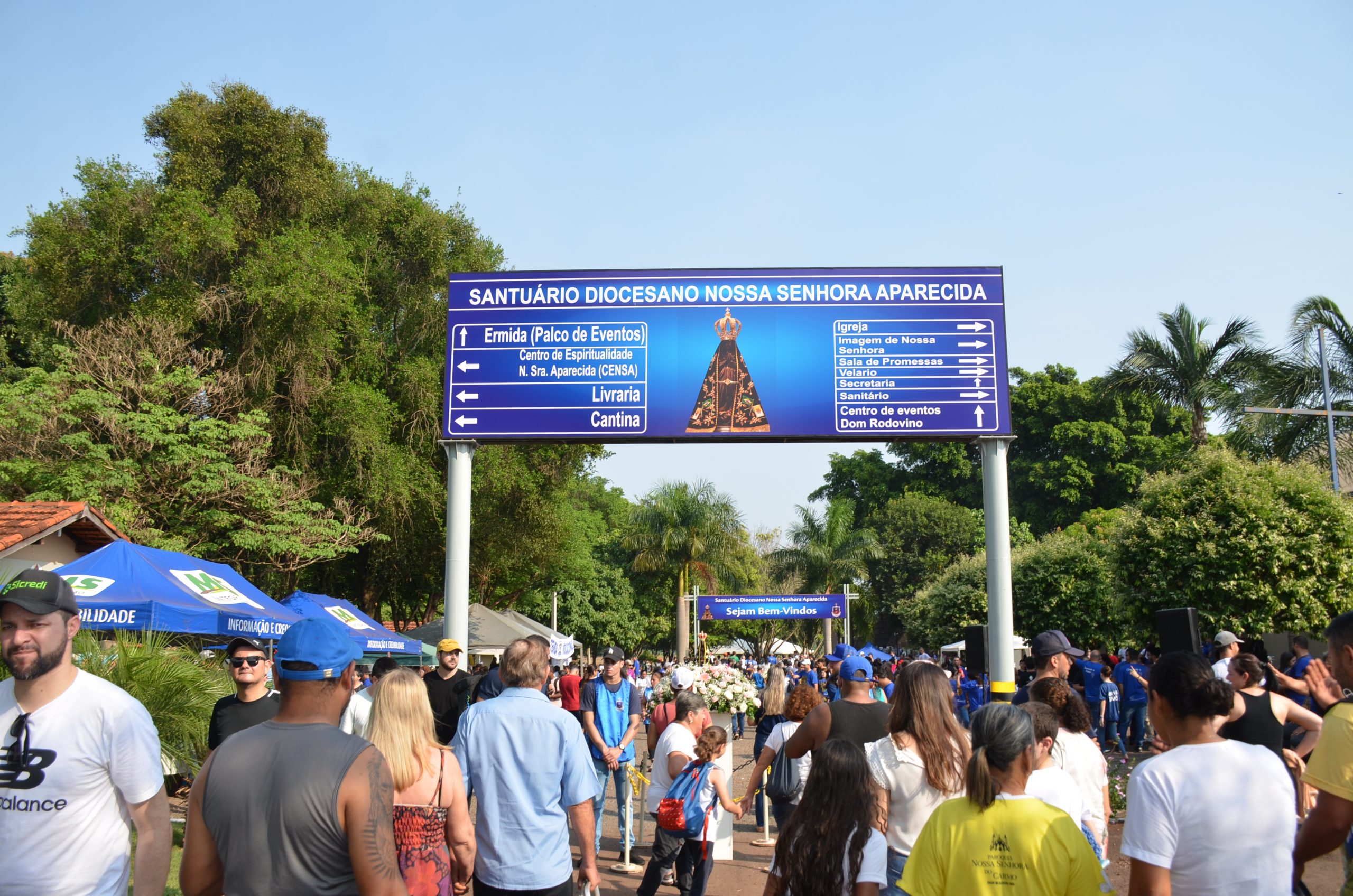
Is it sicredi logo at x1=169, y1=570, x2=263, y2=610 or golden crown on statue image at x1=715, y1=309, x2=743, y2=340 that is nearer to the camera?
sicredi logo at x1=169, y1=570, x2=263, y2=610

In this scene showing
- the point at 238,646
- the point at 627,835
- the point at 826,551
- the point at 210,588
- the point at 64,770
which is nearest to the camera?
the point at 64,770

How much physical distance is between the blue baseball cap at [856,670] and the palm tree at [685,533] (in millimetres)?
39371

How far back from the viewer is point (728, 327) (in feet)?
48.9

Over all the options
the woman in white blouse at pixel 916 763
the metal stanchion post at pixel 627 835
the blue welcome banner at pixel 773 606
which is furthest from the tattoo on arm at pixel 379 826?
the blue welcome banner at pixel 773 606

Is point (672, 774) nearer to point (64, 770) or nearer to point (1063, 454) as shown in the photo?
point (64, 770)

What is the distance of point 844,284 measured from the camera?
49.0 feet

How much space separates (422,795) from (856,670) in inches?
103

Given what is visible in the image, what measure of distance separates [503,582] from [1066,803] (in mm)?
29859

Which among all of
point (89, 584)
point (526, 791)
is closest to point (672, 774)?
point (526, 791)

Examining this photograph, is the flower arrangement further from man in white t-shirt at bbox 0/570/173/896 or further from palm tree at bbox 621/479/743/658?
palm tree at bbox 621/479/743/658

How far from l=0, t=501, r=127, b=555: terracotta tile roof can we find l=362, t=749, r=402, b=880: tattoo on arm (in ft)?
40.4

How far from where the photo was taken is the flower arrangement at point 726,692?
1054 cm

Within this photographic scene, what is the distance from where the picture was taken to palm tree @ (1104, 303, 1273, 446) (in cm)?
3083

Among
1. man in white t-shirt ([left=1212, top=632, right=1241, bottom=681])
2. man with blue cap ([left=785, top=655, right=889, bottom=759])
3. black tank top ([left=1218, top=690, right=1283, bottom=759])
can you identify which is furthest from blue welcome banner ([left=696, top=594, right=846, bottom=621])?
man with blue cap ([left=785, top=655, right=889, bottom=759])
